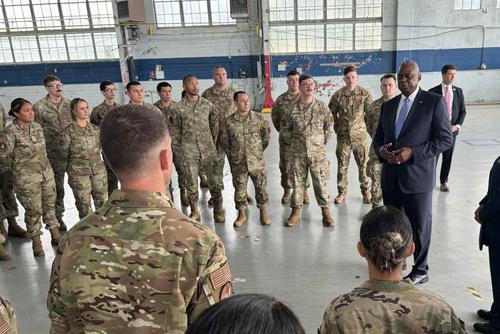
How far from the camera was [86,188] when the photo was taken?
3973mm

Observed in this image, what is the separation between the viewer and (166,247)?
1.07 meters

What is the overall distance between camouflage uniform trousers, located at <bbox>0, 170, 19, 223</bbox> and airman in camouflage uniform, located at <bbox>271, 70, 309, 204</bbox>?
2.91 m

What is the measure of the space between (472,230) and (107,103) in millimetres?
4079

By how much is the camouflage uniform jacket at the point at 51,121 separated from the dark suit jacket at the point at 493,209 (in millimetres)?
3980

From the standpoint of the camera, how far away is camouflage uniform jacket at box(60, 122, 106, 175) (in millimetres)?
3881

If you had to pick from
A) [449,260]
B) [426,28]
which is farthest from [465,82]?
[449,260]

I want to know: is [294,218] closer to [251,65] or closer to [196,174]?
[196,174]

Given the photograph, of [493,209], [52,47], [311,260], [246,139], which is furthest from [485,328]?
[52,47]

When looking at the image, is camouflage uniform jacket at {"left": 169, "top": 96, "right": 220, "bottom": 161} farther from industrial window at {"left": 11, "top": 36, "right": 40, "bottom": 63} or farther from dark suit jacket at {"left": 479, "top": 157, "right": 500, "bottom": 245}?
industrial window at {"left": 11, "top": 36, "right": 40, "bottom": 63}

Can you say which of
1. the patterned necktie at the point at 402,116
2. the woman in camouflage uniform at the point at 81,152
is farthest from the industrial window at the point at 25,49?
the patterned necktie at the point at 402,116

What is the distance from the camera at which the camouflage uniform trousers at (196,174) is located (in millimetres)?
4340

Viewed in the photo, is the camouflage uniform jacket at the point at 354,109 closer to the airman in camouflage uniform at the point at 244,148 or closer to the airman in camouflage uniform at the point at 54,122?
the airman in camouflage uniform at the point at 244,148

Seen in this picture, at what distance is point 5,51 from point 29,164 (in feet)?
35.7

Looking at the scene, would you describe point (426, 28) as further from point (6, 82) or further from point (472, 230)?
point (6, 82)
